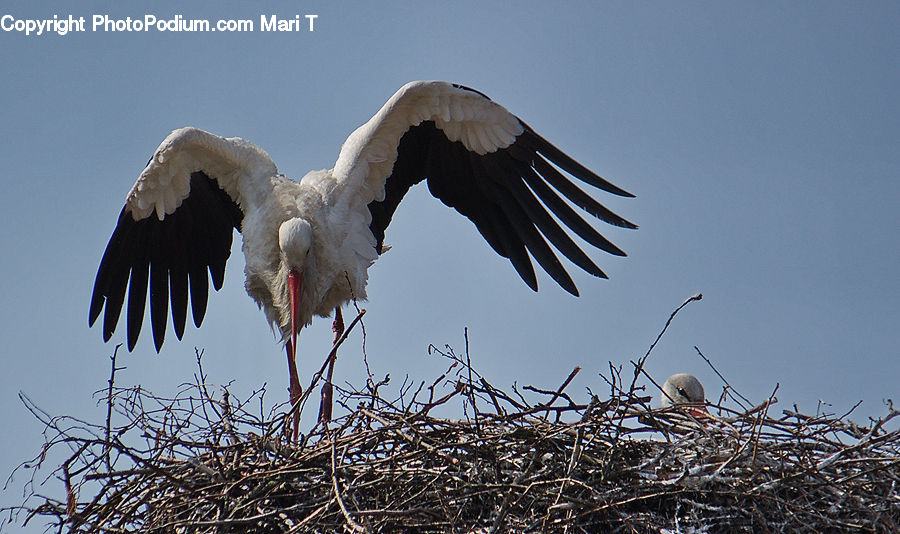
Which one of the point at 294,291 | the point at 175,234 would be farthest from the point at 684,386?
the point at 175,234

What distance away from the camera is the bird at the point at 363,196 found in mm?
4348

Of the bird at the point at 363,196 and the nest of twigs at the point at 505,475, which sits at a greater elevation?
the bird at the point at 363,196

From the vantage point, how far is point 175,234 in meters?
4.93

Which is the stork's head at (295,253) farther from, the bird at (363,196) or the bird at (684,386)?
the bird at (684,386)

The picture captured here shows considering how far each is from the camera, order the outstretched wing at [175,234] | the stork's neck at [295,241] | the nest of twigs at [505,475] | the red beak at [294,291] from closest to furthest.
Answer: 1. the nest of twigs at [505,475]
2. the stork's neck at [295,241]
3. the red beak at [294,291]
4. the outstretched wing at [175,234]

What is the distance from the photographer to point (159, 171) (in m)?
4.58

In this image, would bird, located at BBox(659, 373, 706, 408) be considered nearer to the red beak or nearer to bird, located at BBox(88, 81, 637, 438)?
bird, located at BBox(88, 81, 637, 438)

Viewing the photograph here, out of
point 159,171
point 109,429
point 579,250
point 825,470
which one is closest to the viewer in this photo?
point 825,470

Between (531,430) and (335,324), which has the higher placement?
(335,324)

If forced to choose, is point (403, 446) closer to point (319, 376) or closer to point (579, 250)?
point (319, 376)

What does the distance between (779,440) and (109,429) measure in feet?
6.07

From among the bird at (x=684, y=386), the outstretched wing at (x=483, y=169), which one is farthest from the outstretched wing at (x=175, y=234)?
the bird at (x=684, y=386)

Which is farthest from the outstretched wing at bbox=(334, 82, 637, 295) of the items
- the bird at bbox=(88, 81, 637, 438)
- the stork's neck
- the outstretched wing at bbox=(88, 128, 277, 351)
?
the outstretched wing at bbox=(88, 128, 277, 351)

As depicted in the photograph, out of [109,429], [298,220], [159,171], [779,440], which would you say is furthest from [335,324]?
[779,440]
